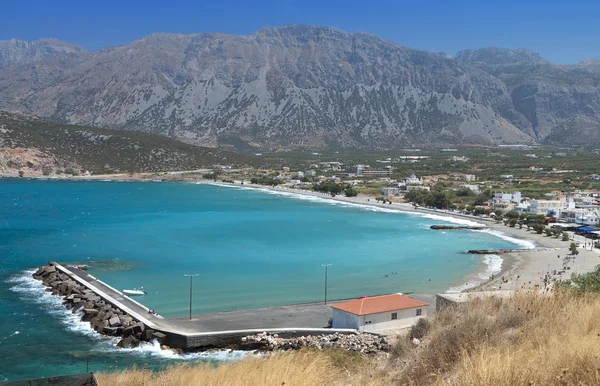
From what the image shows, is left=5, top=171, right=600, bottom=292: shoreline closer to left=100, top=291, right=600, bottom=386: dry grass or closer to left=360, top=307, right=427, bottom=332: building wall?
left=100, top=291, right=600, bottom=386: dry grass

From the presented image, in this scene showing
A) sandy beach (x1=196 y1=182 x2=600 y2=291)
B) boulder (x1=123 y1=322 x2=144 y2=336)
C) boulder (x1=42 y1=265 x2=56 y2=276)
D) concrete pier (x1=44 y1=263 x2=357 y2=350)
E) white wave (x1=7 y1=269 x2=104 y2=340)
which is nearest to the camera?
concrete pier (x1=44 y1=263 x2=357 y2=350)

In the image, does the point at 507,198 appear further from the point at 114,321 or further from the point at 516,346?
the point at 516,346

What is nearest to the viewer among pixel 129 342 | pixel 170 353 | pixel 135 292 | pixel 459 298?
pixel 459 298

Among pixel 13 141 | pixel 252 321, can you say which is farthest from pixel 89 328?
pixel 13 141

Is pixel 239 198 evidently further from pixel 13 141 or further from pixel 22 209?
pixel 13 141

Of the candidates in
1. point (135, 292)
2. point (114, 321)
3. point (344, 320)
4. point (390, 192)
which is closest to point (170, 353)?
point (114, 321)

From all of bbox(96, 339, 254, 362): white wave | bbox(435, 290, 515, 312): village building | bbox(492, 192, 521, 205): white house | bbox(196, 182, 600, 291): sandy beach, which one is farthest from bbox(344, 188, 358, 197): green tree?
bbox(435, 290, 515, 312): village building
